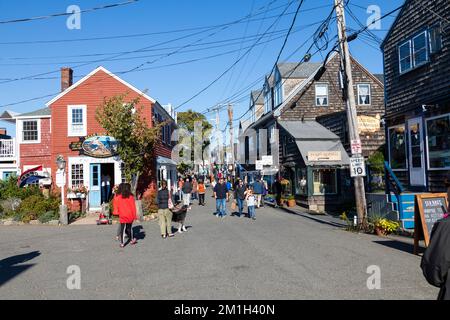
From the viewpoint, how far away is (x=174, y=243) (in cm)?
1202

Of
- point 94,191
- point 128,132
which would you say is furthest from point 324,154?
point 94,191

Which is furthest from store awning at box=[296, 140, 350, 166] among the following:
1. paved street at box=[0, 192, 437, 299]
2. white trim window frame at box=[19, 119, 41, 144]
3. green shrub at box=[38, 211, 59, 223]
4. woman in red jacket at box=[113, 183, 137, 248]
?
white trim window frame at box=[19, 119, 41, 144]

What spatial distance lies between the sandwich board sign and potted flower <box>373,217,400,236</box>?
268 cm

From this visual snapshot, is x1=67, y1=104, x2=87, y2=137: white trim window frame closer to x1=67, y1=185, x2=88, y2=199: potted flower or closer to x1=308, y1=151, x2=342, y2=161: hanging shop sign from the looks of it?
x1=67, y1=185, x2=88, y2=199: potted flower

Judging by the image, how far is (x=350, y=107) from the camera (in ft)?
46.3

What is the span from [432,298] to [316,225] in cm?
983

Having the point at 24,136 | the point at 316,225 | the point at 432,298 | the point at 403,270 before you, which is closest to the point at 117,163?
the point at 24,136

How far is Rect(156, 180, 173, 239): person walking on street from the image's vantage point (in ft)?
42.4

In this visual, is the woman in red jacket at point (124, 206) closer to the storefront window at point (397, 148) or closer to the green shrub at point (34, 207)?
the green shrub at point (34, 207)

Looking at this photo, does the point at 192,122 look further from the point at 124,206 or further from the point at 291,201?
the point at 124,206

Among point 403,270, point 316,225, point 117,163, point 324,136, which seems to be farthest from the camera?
point 324,136

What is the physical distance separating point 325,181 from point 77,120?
562 inches

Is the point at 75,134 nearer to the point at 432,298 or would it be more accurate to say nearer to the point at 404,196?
the point at 404,196
